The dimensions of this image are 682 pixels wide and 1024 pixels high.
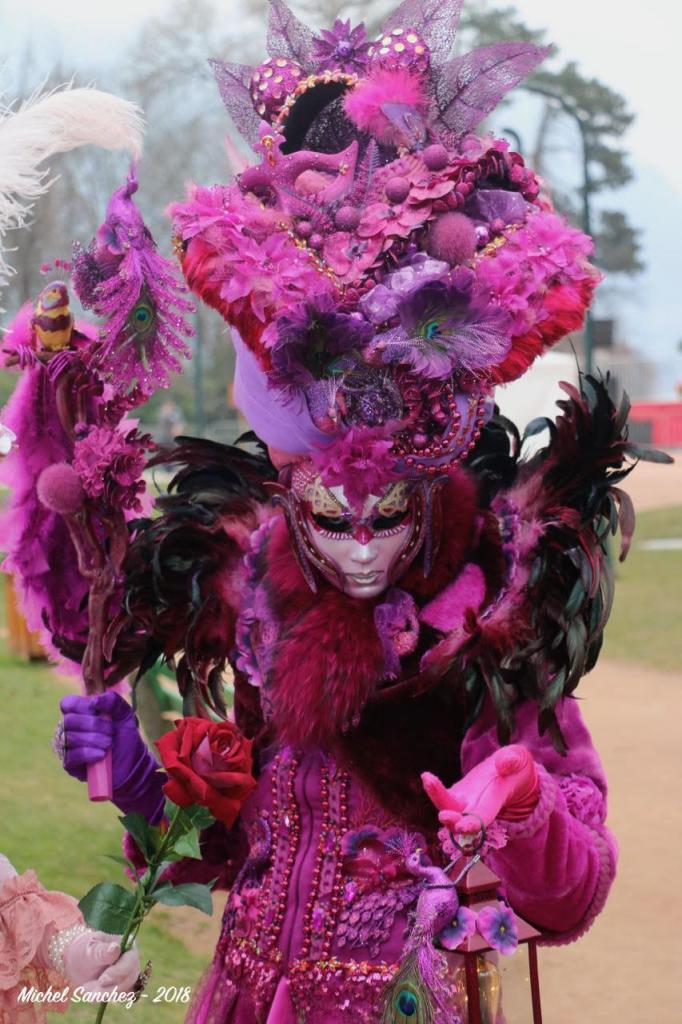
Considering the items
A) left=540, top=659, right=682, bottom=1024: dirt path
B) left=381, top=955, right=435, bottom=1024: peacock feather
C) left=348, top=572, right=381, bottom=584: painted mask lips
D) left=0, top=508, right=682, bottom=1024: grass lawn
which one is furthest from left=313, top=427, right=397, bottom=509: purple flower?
left=540, top=659, right=682, bottom=1024: dirt path

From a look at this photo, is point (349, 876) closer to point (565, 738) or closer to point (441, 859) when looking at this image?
point (441, 859)

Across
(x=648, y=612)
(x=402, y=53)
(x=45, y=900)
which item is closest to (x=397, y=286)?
(x=402, y=53)

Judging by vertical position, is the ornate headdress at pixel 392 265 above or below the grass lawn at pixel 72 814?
above

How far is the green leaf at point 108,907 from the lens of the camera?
1.94 metres

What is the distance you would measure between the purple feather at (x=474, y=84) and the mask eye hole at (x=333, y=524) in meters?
0.64

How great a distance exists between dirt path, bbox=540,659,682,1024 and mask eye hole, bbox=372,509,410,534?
2785 millimetres

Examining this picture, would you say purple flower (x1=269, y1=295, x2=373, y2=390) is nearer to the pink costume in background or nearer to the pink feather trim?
the pink feather trim

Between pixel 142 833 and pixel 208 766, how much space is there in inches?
5.4

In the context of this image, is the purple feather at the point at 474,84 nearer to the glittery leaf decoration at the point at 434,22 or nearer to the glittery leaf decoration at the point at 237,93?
the glittery leaf decoration at the point at 434,22

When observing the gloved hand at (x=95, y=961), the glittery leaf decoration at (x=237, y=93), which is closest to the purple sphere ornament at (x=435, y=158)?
the glittery leaf decoration at (x=237, y=93)

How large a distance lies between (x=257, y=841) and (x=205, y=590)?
1.41 ft

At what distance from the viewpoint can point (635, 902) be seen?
539 cm

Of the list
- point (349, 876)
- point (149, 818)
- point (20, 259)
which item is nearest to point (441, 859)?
point (349, 876)

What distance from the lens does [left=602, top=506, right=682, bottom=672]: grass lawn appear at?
993cm
